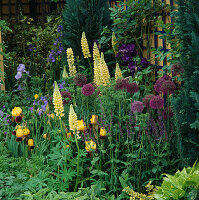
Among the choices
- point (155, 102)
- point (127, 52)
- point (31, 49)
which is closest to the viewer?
point (155, 102)

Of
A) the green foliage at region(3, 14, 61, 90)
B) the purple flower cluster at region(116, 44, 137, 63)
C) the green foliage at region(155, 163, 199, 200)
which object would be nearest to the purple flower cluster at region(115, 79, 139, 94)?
the green foliage at region(155, 163, 199, 200)

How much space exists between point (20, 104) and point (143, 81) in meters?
2.00

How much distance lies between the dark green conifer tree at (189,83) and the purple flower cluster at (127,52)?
2101 mm

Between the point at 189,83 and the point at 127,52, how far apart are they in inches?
90.6

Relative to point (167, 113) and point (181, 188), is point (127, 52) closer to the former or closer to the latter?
point (167, 113)

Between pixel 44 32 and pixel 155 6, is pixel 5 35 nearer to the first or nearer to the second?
pixel 44 32

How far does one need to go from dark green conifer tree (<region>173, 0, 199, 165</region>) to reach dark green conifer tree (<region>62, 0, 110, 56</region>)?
9.09ft

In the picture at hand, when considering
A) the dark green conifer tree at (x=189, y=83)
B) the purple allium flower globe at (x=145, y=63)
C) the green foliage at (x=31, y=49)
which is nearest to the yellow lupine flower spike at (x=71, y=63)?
the purple allium flower globe at (x=145, y=63)

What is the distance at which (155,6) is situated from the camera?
4.52 meters

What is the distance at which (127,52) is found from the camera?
489 cm

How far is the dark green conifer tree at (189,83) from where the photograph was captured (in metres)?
2.59

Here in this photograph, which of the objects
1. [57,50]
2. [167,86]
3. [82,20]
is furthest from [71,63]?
[57,50]

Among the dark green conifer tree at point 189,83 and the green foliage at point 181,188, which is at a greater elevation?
the dark green conifer tree at point 189,83

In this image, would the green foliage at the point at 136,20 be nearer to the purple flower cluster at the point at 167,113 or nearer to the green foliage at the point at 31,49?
the green foliage at the point at 31,49
